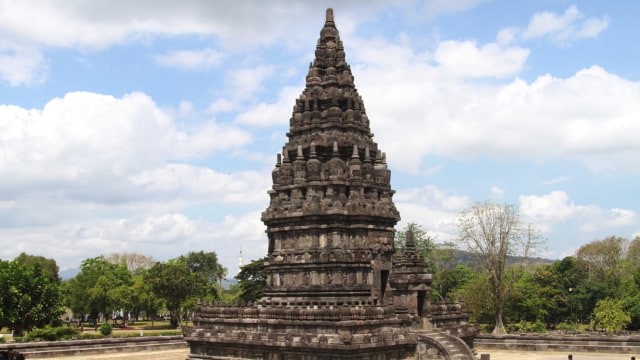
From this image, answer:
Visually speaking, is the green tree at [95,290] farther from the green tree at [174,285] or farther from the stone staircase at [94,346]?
the stone staircase at [94,346]

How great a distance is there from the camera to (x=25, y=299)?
1852 inches

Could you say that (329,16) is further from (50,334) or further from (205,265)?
(205,265)

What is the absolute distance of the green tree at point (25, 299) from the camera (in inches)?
1837

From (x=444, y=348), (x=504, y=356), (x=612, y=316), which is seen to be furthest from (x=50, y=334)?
(x=612, y=316)

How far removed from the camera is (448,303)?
35.1m

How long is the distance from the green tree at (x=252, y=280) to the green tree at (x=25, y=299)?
57.9 ft

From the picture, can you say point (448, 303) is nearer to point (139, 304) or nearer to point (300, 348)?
point (300, 348)

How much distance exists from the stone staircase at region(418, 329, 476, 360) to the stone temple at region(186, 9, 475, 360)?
5 centimetres

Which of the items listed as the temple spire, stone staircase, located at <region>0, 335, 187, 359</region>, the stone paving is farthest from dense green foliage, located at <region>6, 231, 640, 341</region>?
the temple spire

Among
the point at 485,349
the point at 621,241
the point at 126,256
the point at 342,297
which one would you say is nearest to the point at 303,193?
the point at 342,297

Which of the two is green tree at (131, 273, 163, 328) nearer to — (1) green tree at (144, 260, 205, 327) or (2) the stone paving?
(1) green tree at (144, 260, 205, 327)

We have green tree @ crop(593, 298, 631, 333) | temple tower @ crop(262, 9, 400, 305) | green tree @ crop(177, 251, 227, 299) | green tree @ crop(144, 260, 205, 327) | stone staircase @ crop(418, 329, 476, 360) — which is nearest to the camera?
stone staircase @ crop(418, 329, 476, 360)

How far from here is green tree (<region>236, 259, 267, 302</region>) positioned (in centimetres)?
6147

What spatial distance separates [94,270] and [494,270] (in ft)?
161
